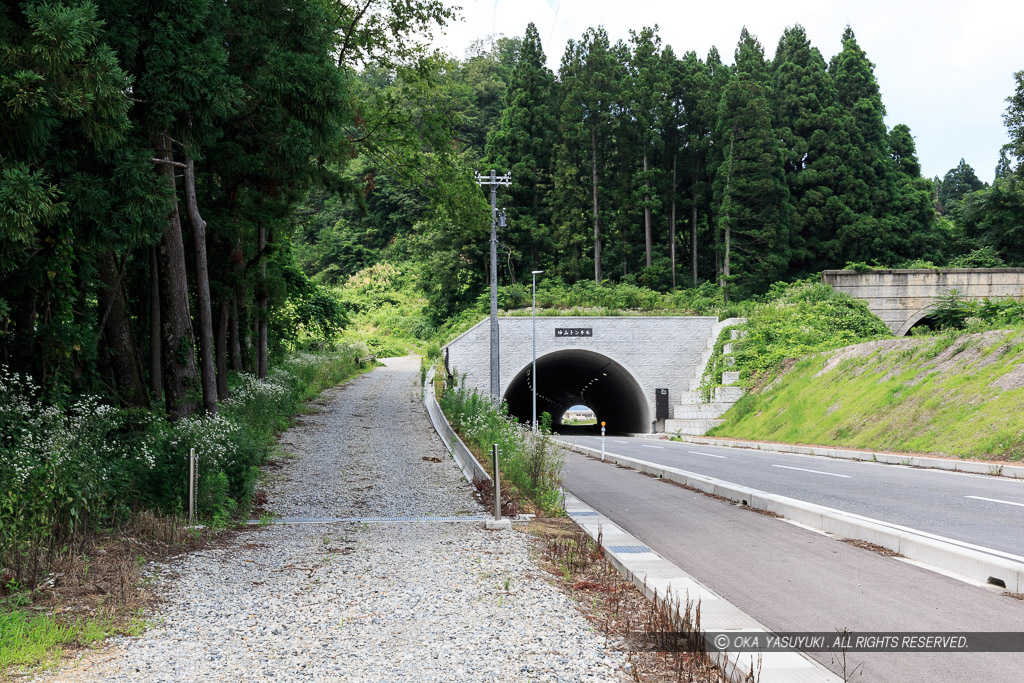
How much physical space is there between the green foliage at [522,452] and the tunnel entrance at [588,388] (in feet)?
65.0

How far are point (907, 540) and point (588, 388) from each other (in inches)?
1770

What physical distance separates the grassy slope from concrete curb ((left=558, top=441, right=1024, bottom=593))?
7327 mm

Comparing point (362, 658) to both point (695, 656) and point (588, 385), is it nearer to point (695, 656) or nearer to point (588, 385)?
point (695, 656)

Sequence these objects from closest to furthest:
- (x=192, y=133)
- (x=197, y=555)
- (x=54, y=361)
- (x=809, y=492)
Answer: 1. (x=197, y=555)
2. (x=54, y=361)
3. (x=192, y=133)
4. (x=809, y=492)

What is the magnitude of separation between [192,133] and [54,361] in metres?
3.76

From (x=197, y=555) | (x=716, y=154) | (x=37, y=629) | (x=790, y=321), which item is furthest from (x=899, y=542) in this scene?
(x=716, y=154)

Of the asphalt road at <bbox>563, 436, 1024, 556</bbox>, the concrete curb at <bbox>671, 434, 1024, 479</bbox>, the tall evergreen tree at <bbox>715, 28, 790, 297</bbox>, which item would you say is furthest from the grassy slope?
the tall evergreen tree at <bbox>715, 28, 790, 297</bbox>

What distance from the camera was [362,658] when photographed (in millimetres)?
5020

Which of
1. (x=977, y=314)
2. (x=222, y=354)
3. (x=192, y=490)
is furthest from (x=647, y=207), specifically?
(x=192, y=490)

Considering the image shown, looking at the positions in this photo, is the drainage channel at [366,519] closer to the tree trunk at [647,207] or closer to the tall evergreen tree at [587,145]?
the tall evergreen tree at [587,145]

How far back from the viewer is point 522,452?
41.7 feet

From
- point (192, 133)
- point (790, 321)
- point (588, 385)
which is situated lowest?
point (588, 385)

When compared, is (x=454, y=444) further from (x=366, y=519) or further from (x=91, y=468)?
(x=91, y=468)

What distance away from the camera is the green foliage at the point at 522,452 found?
452 inches
